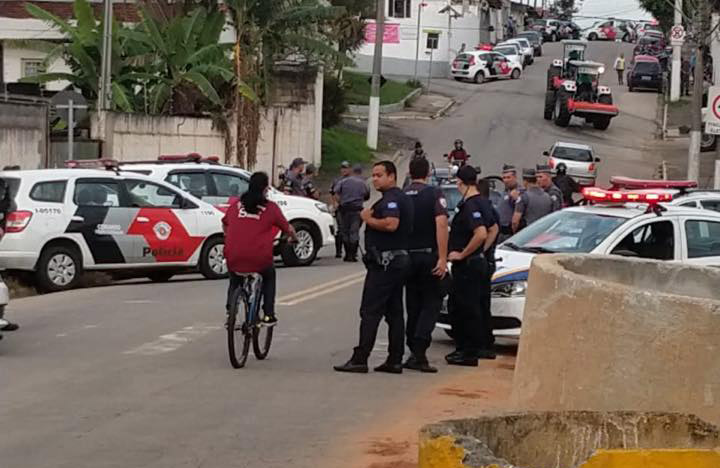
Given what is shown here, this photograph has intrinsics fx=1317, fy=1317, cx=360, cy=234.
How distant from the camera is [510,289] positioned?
13.4 m

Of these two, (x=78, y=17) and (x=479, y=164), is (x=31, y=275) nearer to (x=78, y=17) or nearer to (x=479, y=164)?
(x=78, y=17)

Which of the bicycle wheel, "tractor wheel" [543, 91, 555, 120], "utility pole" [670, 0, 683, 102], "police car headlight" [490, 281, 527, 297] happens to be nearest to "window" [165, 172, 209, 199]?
"police car headlight" [490, 281, 527, 297]

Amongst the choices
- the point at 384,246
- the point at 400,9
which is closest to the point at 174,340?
the point at 384,246

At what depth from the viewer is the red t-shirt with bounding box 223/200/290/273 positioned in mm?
11727

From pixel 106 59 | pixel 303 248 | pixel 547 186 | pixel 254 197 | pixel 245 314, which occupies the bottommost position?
pixel 303 248

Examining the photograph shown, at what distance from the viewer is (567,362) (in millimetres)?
7891

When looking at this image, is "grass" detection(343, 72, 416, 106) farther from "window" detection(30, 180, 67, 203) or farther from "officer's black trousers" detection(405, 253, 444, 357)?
"officer's black trousers" detection(405, 253, 444, 357)

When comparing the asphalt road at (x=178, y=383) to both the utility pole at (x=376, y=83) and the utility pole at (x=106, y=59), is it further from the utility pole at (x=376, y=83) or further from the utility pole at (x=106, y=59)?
the utility pole at (x=376, y=83)

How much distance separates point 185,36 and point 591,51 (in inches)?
2064

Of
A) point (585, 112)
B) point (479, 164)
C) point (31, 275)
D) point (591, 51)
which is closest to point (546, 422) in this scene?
point (31, 275)

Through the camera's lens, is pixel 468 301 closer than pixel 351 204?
Yes

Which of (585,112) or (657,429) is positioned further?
(585,112)

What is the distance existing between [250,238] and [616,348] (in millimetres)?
4879

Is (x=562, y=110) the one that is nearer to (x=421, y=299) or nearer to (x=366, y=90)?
(x=366, y=90)
